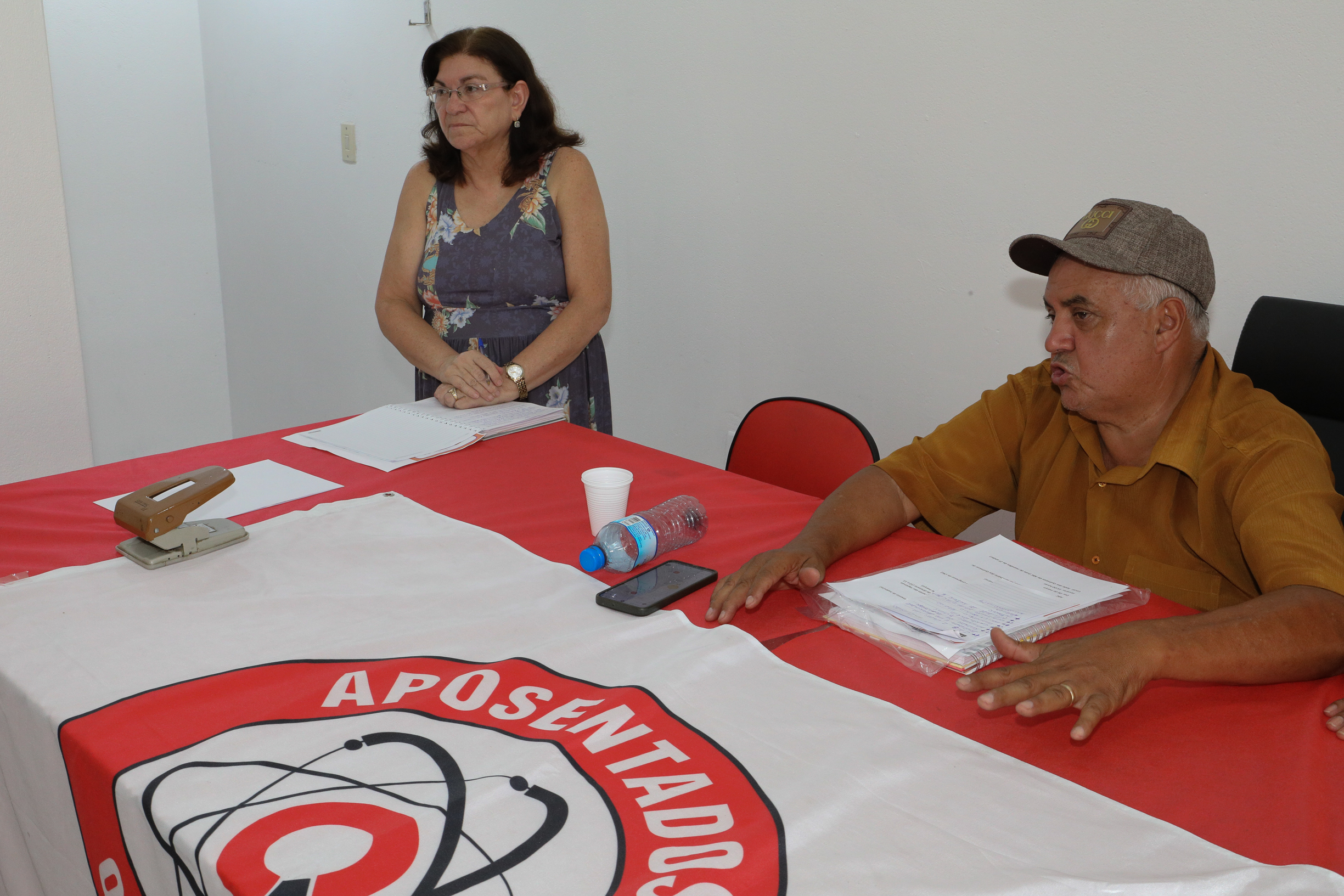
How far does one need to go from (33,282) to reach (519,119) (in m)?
1.85

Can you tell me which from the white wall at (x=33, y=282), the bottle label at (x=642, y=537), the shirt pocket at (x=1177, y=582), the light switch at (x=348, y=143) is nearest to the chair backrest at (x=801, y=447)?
the shirt pocket at (x=1177, y=582)

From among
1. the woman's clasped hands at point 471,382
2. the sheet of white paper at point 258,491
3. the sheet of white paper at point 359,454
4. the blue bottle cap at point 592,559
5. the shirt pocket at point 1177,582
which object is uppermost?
the woman's clasped hands at point 471,382

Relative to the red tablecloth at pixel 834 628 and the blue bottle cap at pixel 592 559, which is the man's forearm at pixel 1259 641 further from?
the blue bottle cap at pixel 592 559

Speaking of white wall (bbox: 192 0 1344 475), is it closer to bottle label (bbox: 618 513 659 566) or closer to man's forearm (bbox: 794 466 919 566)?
man's forearm (bbox: 794 466 919 566)

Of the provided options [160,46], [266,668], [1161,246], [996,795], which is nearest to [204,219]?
[160,46]

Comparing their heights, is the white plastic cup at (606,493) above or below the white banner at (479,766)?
above

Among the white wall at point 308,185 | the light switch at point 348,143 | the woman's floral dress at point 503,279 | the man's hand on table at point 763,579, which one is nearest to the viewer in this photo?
the man's hand on table at point 763,579

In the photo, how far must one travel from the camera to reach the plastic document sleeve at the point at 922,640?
3.87ft

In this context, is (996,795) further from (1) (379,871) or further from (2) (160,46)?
(2) (160,46)

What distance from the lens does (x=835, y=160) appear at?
2.83 m

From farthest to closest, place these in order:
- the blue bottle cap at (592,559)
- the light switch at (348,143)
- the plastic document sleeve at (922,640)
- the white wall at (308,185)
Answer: the light switch at (348,143)
the white wall at (308,185)
the blue bottle cap at (592,559)
the plastic document sleeve at (922,640)

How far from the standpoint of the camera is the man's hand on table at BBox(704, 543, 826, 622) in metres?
1.30

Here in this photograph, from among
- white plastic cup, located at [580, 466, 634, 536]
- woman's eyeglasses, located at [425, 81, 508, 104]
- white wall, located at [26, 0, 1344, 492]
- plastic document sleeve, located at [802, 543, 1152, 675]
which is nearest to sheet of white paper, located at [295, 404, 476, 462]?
white plastic cup, located at [580, 466, 634, 536]

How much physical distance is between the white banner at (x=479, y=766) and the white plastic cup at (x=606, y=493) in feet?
0.69
